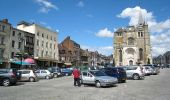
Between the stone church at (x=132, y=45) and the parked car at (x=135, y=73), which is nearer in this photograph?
the parked car at (x=135, y=73)

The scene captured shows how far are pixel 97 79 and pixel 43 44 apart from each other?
1618 inches

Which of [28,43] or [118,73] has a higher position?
[28,43]

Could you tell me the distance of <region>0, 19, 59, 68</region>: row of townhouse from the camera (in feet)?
153

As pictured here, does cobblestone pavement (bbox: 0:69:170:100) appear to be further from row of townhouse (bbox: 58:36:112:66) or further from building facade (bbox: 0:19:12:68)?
row of townhouse (bbox: 58:36:112:66)

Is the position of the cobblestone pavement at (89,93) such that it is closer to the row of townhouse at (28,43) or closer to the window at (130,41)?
the row of townhouse at (28,43)

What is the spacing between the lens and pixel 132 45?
100188 millimetres

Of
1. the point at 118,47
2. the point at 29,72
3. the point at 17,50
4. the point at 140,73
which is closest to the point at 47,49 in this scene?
the point at 17,50

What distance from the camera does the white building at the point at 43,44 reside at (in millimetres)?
57197

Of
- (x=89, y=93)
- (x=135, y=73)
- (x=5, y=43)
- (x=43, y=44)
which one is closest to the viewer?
(x=89, y=93)

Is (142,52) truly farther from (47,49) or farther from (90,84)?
(90,84)

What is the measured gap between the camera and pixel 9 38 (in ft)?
158

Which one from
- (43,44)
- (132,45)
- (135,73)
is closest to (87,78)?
(135,73)

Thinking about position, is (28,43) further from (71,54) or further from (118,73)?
(118,73)

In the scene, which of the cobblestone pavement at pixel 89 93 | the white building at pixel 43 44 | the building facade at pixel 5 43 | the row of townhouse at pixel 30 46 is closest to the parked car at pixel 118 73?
the cobblestone pavement at pixel 89 93
